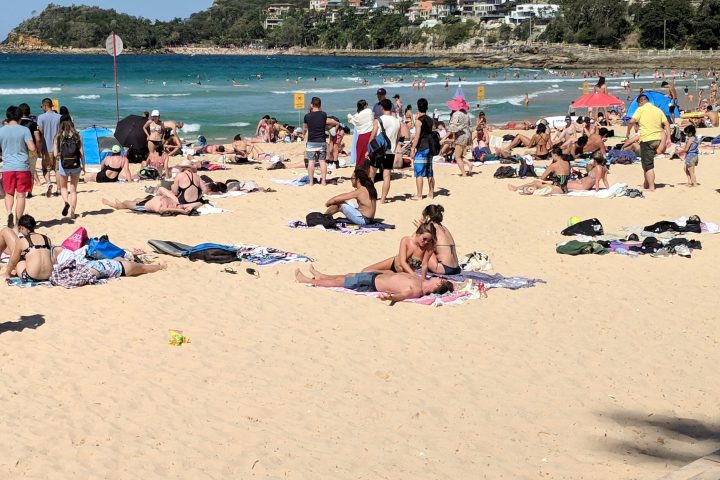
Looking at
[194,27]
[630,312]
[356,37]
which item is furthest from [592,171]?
[194,27]

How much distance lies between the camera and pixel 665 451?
522 centimetres

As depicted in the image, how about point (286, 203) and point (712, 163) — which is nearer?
point (286, 203)

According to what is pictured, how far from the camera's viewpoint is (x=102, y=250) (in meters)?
8.90

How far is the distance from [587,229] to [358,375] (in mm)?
5364

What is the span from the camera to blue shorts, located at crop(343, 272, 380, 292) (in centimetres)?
846

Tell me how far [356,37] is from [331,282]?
532ft

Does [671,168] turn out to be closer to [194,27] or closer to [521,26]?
[521,26]

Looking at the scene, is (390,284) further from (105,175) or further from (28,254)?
(105,175)

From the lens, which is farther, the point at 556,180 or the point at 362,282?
the point at 556,180

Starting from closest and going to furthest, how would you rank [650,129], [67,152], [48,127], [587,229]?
[67,152] → [587,229] → [48,127] → [650,129]

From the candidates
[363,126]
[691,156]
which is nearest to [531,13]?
[691,156]

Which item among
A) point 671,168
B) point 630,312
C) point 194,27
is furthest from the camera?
point 194,27

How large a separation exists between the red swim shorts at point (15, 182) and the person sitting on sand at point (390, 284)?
3416 millimetres

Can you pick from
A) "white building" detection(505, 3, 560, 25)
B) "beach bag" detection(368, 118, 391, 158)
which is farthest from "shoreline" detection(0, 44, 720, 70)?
"beach bag" detection(368, 118, 391, 158)
